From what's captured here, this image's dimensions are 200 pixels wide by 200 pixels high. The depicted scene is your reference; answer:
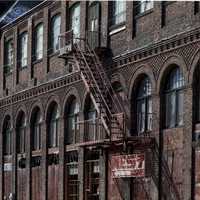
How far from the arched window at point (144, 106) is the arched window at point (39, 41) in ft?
38.6

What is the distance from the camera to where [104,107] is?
103 feet

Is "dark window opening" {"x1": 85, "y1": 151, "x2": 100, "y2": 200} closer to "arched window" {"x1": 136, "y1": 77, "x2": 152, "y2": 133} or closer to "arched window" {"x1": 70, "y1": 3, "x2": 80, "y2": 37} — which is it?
"arched window" {"x1": 136, "y1": 77, "x2": 152, "y2": 133}

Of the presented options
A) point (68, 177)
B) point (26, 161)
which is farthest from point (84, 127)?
point (26, 161)

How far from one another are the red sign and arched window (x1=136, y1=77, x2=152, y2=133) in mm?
1190

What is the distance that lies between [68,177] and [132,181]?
22.4 feet

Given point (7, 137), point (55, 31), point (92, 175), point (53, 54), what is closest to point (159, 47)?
point (92, 175)

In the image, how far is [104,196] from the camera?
31.9 m

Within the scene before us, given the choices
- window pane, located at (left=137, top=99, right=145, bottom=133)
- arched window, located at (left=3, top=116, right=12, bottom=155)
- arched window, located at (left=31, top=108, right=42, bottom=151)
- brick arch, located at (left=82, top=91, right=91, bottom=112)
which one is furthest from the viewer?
arched window, located at (left=3, top=116, right=12, bottom=155)

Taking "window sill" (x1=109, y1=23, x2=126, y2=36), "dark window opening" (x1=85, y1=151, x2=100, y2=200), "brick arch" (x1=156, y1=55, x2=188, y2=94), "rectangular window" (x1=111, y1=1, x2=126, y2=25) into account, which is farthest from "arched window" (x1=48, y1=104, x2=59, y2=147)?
"brick arch" (x1=156, y1=55, x2=188, y2=94)

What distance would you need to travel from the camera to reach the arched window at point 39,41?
134 ft

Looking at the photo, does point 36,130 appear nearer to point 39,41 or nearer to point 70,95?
point 39,41

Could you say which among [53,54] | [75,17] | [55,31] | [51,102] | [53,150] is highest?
[75,17]

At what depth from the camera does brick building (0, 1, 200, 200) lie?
2702 centimetres

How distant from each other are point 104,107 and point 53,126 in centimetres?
799
